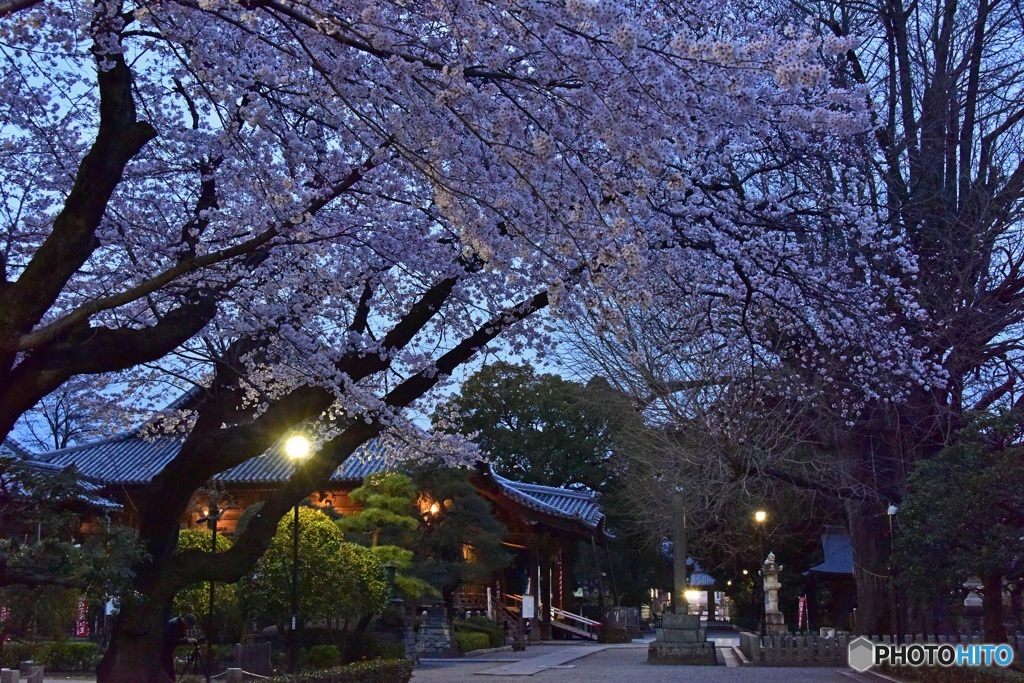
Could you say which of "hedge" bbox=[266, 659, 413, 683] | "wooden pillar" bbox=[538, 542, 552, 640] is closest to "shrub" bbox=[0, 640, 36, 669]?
"hedge" bbox=[266, 659, 413, 683]

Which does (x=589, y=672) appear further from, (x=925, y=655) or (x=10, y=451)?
(x=10, y=451)

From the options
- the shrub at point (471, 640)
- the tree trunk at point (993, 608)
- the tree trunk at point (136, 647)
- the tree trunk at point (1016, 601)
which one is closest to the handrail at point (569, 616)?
the shrub at point (471, 640)

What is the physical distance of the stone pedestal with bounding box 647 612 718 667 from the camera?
21297 millimetres

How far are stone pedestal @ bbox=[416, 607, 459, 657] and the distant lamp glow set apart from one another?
12427 mm

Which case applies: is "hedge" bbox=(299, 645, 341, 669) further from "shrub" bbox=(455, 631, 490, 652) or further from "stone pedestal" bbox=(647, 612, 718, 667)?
"stone pedestal" bbox=(647, 612, 718, 667)

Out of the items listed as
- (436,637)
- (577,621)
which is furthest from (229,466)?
(577,621)

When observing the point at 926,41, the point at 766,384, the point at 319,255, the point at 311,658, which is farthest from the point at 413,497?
the point at 926,41

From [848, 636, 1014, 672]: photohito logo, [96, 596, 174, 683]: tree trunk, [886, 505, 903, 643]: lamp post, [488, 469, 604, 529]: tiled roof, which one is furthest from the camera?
[488, 469, 604, 529]: tiled roof

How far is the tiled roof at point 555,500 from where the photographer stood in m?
26.4

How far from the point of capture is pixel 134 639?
9430 millimetres

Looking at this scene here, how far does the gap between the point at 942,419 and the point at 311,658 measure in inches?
483

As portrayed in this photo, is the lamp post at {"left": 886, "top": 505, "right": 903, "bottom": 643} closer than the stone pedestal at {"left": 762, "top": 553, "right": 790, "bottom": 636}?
Yes

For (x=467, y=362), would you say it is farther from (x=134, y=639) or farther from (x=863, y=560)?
(x=863, y=560)

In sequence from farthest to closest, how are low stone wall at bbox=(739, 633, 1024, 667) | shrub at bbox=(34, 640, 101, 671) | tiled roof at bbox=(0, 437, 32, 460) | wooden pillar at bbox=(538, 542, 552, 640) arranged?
wooden pillar at bbox=(538, 542, 552, 640) → low stone wall at bbox=(739, 633, 1024, 667) → shrub at bbox=(34, 640, 101, 671) → tiled roof at bbox=(0, 437, 32, 460)
